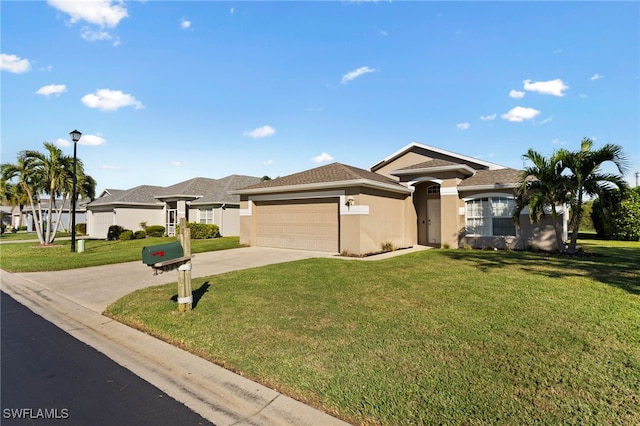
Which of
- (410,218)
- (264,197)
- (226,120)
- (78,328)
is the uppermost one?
(226,120)

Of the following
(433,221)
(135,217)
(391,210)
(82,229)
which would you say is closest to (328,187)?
(391,210)

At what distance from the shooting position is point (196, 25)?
11406 mm

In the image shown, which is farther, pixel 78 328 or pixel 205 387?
pixel 78 328

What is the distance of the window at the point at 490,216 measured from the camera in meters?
14.6

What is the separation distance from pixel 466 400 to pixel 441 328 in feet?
6.04

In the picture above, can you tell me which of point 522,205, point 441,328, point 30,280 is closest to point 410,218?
point 522,205

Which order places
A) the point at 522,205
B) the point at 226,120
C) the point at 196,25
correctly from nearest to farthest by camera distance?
the point at 196,25
the point at 522,205
the point at 226,120

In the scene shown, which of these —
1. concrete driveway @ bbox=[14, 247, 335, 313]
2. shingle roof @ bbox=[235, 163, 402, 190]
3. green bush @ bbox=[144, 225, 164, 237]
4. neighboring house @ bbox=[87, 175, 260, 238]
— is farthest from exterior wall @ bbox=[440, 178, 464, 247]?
green bush @ bbox=[144, 225, 164, 237]

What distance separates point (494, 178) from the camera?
15117 millimetres

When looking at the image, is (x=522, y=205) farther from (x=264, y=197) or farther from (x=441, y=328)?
(x=264, y=197)

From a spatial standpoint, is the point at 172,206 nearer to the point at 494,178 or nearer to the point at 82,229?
the point at 82,229

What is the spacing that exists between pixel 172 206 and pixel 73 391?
25085 mm

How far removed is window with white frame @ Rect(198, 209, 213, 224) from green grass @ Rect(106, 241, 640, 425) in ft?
54.3

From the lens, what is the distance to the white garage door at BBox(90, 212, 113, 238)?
90.5ft
